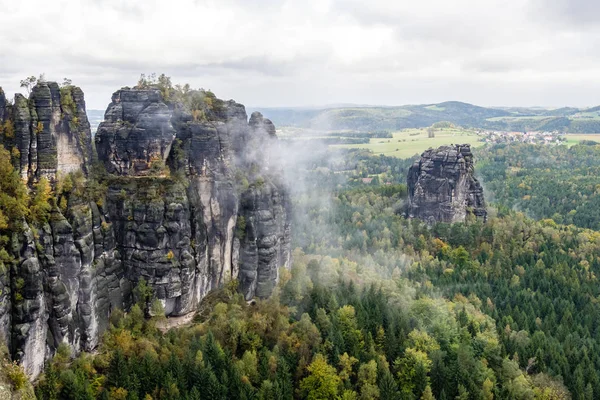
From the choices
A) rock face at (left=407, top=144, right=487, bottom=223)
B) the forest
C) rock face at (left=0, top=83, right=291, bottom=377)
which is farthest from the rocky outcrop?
rock face at (left=407, top=144, right=487, bottom=223)

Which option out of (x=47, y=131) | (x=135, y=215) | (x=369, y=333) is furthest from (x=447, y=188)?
(x=47, y=131)

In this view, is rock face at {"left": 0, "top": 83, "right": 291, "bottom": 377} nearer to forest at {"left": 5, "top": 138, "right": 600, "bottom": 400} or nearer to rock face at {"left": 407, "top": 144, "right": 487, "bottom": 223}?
forest at {"left": 5, "top": 138, "right": 600, "bottom": 400}

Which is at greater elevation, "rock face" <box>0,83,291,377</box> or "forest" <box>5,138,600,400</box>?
"rock face" <box>0,83,291,377</box>

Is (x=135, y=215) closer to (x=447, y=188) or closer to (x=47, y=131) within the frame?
(x=47, y=131)

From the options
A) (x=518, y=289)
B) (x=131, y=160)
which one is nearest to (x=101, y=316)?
(x=131, y=160)

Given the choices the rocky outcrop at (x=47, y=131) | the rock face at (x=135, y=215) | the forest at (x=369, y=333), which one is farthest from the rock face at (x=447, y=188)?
the rocky outcrop at (x=47, y=131)

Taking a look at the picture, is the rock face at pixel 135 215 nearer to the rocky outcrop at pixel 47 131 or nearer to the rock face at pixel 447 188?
the rocky outcrop at pixel 47 131
